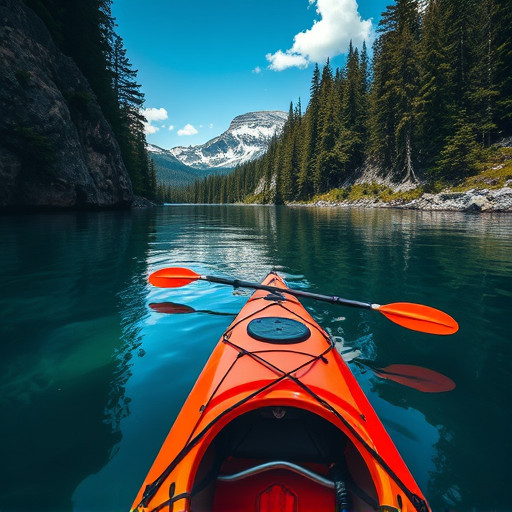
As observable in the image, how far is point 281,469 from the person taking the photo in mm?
2207

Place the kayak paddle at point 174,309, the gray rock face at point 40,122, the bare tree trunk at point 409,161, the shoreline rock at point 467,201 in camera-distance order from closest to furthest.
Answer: the kayak paddle at point 174,309, the gray rock face at point 40,122, the shoreline rock at point 467,201, the bare tree trunk at point 409,161

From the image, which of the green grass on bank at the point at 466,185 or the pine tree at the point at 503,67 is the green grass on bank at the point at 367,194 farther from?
the pine tree at the point at 503,67

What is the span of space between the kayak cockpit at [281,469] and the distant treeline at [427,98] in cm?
3038

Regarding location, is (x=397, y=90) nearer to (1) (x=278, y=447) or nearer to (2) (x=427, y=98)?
(2) (x=427, y=98)

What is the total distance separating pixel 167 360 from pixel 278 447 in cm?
228

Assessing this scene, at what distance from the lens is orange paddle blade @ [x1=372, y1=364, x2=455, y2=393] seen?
3475mm

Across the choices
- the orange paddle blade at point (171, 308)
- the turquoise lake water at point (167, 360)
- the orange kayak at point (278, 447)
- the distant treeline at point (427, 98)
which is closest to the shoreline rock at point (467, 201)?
the distant treeline at point (427, 98)

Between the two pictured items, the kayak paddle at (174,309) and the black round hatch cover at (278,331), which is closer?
the black round hatch cover at (278,331)

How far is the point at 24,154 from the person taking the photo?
1788 cm

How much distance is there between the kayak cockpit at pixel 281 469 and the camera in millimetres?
1938

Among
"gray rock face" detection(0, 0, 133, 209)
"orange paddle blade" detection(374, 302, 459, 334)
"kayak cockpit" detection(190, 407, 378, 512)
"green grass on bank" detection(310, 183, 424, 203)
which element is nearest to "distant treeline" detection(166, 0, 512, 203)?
"green grass on bank" detection(310, 183, 424, 203)

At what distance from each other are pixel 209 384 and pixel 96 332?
3.32 m

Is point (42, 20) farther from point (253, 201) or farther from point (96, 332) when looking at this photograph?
point (253, 201)

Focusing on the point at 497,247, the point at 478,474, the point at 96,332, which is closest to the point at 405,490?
the point at 478,474
